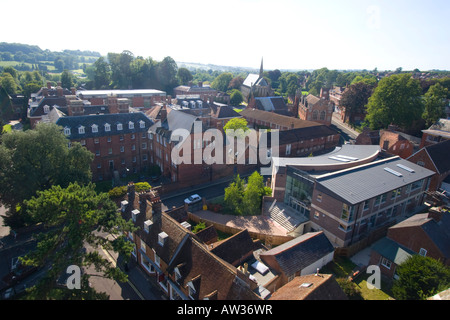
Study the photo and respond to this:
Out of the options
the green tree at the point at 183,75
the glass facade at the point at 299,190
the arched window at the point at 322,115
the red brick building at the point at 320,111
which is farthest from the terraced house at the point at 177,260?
the green tree at the point at 183,75

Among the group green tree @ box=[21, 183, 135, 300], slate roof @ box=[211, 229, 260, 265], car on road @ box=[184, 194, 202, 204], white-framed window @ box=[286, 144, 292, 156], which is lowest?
car on road @ box=[184, 194, 202, 204]

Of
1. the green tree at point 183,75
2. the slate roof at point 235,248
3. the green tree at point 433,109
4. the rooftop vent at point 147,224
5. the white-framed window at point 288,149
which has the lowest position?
the slate roof at point 235,248

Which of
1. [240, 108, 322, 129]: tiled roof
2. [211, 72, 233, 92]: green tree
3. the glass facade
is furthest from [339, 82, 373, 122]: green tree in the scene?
[211, 72, 233, 92]: green tree

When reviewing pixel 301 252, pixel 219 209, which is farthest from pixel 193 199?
pixel 301 252

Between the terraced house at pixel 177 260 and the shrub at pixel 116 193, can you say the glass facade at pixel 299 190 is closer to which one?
the terraced house at pixel 177 260

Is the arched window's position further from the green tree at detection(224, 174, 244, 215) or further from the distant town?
the green tree at detection(224, 174, 244, 215)
